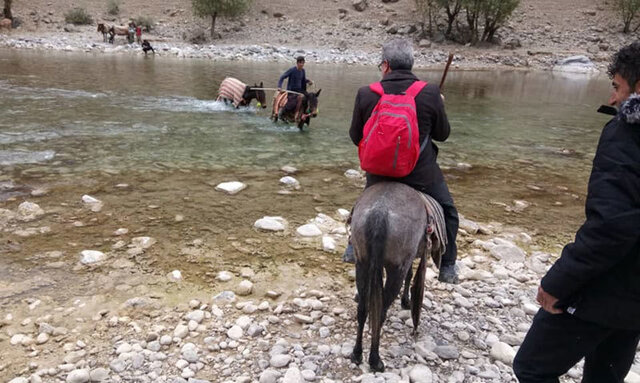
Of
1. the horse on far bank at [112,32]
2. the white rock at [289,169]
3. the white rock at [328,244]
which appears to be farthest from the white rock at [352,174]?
the horse on far bank at [112,32]

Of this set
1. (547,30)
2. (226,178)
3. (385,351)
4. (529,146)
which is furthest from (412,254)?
(547,30)

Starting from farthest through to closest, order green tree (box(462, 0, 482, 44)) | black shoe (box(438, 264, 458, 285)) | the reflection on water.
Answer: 1. green tree (box(462, 0, 482, 44))
2. the reflection on water
3. black shoe (box(438, 264, 458, 285))

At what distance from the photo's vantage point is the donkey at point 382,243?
349 centimetres

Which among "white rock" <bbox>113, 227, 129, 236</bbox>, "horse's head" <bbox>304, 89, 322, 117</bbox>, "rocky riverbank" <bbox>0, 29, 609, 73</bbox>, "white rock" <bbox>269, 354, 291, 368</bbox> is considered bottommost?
"white rock" <bbox>269, 354, 291, 368</bbox>

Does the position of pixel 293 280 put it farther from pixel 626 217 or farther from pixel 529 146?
pixel 529 146

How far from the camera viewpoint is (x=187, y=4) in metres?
60.1

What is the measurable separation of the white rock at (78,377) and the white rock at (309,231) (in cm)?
336

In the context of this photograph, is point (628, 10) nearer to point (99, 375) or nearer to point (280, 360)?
point (280, 360)

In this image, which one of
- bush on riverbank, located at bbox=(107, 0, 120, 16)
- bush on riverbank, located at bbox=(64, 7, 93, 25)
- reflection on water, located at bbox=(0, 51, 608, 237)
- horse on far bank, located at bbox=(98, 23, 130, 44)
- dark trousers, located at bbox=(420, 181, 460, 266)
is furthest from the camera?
bush on riverbank, located at bbox=(107, 0, 120, 16)

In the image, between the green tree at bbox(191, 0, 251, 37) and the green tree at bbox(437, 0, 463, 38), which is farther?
the green tree at bbox(437, 0, 463, 38)

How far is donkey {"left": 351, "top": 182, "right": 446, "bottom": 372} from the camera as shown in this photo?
349 cm

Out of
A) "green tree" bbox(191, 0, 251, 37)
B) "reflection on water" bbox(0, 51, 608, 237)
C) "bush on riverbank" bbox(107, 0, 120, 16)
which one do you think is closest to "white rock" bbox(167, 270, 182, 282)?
"reflection on water" bbox(0, 51, 608, 237)

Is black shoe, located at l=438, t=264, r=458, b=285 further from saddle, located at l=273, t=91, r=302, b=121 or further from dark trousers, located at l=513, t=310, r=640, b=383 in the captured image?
saddle, located at l=273, t=91, r=302, b=121

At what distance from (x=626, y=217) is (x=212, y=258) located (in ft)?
14.8
